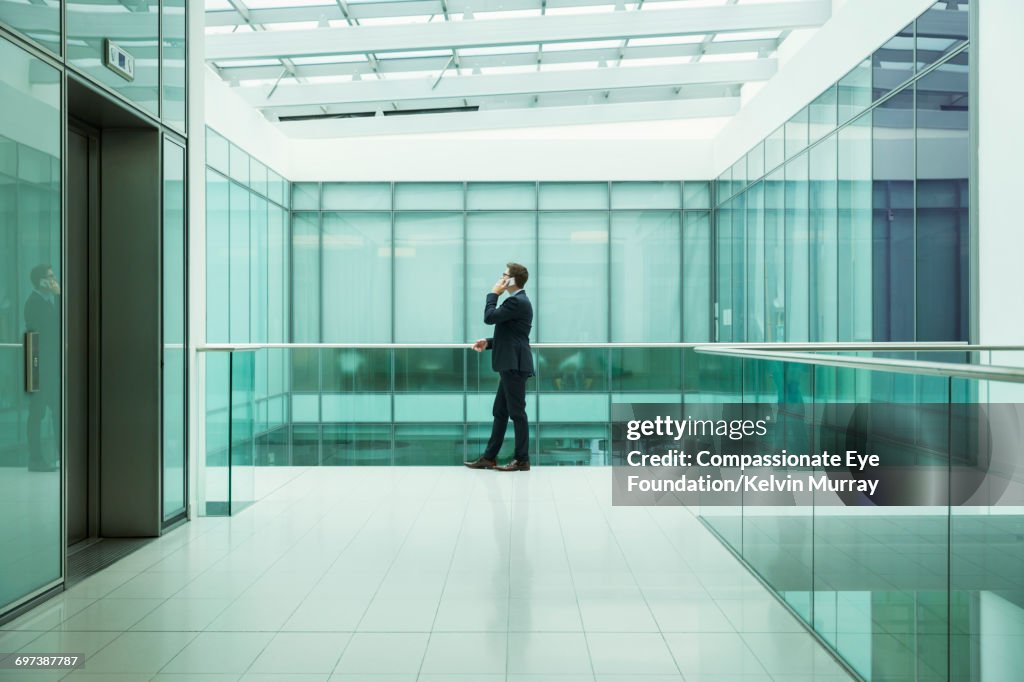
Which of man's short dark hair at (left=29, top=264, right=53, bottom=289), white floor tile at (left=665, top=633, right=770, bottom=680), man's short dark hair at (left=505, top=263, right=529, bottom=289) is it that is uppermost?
man's short dark hair at (left=505, top=263, right=529, bottom=289)

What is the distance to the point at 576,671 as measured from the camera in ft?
10.3

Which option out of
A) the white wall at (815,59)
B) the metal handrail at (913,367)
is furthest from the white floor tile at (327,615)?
the white wall at (815,59)

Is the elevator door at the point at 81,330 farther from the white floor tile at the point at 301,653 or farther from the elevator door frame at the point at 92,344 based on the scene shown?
the white floor tile at the point at 301,653

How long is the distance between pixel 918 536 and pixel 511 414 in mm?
5010

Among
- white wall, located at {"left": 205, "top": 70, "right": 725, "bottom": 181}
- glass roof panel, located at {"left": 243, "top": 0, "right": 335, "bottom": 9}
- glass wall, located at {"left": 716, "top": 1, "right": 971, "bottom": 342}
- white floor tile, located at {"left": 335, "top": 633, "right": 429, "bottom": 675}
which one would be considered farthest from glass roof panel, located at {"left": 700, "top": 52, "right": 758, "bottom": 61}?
white floor tile, located at {"left": 335, "top": 633, "right": 429, "bottom": 675}

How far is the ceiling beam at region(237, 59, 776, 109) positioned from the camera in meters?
10.9

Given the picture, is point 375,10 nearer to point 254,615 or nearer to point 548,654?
point 254,615

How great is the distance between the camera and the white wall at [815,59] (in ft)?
25.1

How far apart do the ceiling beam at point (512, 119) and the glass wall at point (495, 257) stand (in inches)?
51.9

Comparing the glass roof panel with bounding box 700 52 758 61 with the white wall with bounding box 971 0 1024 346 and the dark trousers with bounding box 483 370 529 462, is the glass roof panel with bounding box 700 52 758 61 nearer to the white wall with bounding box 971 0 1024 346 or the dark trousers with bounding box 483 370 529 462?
the white wall with bounding box 971 0 1024 346

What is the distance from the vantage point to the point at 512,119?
13.3 metres

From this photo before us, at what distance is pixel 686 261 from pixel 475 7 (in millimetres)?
6385

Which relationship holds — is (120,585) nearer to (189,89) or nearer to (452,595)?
(452,595)

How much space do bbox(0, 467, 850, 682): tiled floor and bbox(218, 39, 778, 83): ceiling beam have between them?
719 centimetres
